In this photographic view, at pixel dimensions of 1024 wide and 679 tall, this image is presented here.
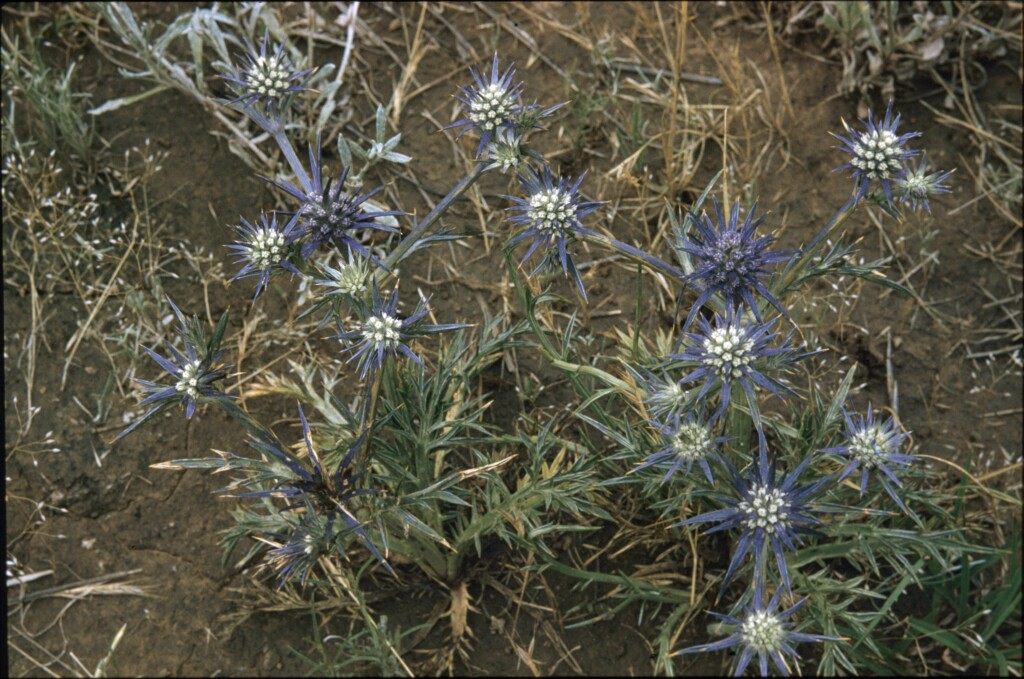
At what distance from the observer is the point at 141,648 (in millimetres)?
3078

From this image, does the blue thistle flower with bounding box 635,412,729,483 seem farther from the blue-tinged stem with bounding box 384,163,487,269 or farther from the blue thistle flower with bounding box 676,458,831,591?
the blue-tinged stem with bounding box 384,163,487,269

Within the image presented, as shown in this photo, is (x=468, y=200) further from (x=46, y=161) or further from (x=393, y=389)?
(x=46, y=161)

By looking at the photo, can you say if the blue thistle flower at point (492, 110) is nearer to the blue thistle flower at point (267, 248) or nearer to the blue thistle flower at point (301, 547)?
the blue thistle flower at point (267, 248)

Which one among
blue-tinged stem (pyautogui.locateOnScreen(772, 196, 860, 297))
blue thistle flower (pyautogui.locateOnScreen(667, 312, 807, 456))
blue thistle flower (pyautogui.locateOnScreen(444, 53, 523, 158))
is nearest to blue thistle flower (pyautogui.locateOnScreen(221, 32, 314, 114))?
blue thistle flower (pyautogui.locateOnScreen(444, 53, 523, 158))

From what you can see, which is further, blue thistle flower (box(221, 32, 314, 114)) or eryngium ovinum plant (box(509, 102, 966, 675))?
blue thistle flower (box(221, 32, 314, 114))

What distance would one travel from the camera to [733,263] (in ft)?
7.00

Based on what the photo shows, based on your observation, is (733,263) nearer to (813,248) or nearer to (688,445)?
(813,248)

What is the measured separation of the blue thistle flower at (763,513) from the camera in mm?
2223

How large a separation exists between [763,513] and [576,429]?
104cm

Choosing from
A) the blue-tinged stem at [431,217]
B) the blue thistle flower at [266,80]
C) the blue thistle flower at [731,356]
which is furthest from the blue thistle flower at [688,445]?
the blue thistle flower at [266,80]

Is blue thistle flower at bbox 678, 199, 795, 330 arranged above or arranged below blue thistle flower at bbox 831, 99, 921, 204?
below

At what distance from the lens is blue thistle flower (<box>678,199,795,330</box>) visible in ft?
6.98

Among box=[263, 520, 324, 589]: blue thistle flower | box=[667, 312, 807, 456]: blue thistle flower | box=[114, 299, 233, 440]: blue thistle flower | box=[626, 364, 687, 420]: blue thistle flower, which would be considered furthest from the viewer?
box=[263, 520, 324, 589]: blue thistle flower

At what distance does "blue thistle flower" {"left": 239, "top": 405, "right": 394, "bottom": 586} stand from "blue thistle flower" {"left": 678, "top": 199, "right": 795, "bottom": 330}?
91cm
